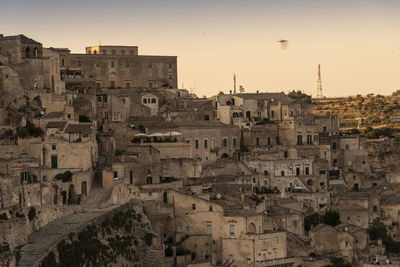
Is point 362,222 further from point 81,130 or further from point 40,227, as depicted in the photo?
point 40,227

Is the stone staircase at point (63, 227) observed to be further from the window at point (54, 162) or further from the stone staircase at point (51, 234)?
the window at point (54, 162)

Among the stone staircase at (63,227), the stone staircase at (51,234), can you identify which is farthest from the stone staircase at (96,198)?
the stone staircase at (51,234)

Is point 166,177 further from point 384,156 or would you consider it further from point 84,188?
point 384,156

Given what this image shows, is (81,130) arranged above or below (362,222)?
above

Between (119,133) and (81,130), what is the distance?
6920mm

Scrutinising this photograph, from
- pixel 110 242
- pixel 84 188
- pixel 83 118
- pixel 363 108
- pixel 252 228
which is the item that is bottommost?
pixel 110 242

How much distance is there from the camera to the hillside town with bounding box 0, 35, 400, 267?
54.6 meters

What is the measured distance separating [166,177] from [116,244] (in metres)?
9.54

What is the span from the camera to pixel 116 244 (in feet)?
178

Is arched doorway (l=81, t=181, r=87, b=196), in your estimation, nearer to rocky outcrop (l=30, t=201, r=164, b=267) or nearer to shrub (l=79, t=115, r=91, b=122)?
rocky outcrop (l=30, t=201, r=164, b=267)

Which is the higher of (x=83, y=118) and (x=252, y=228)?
(x=83, y=118)

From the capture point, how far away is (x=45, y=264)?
47.7m

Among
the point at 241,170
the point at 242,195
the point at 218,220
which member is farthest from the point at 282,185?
the point at 218,220

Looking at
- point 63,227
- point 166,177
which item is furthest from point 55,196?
point 166,177
